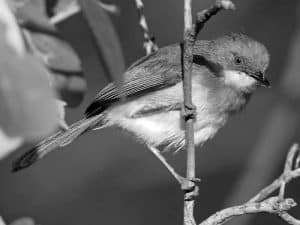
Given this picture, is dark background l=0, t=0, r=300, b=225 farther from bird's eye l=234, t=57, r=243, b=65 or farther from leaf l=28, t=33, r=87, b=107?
leaf l=28, t=33, r=87, b=107

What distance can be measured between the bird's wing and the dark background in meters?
2.23

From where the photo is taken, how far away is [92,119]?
13.6 feet

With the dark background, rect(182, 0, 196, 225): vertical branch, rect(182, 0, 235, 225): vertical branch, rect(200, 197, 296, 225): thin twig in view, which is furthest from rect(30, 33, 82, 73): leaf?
the dark background

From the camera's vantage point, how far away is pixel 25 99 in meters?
1.20


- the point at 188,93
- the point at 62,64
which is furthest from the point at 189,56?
the point at 62,64

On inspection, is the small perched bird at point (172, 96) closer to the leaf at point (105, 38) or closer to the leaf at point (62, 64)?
the leaf at point (62, 64)

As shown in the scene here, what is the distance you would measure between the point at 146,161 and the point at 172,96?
2.67m

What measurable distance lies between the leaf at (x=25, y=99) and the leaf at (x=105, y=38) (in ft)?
0.66

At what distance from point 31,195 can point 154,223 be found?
4.37 feet

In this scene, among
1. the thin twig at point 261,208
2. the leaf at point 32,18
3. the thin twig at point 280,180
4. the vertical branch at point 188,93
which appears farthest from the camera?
the thin twig at point 280,180

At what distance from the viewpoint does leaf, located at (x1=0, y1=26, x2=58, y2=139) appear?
1.17 m

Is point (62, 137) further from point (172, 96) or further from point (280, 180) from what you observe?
point (280, 180)

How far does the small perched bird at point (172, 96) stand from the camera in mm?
3926

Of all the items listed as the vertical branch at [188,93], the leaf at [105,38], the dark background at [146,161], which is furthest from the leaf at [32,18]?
the dark background at [146,161]
